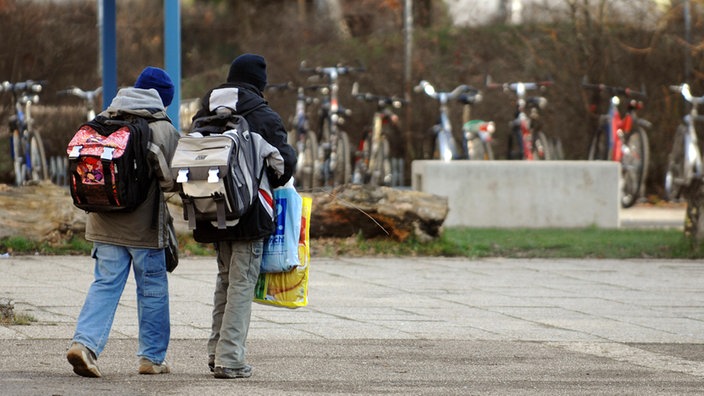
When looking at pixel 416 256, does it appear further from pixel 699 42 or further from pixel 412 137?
pixel 699 42

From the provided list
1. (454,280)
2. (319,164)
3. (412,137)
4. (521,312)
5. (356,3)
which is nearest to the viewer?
(521,312)

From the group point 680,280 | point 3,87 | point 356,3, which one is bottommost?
point 680,280

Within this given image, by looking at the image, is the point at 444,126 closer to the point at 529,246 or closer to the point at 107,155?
the point at 529,246

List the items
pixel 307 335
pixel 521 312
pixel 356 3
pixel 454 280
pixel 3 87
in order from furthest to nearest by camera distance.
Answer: pixel 356 3 → pixel 3 87 → pixel 454 280 → pixel 521 312 → pixel 307 335

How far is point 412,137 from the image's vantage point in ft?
64.6

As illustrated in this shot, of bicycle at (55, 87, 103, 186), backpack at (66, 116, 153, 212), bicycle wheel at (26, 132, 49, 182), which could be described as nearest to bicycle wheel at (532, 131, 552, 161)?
bicycle at (55, 87, 103, 186)

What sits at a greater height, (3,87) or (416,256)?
(3,87)

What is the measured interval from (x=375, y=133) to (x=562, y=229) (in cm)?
398

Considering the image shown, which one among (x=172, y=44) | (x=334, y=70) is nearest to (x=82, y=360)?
(x=172, y=44)

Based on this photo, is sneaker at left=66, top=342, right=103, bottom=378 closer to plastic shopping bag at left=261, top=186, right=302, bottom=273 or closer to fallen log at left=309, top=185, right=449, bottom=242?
plastic shopping bag at left=261, top=186, right=302, bottom=273

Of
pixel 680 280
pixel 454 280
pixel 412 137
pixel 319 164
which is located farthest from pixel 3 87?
pixel 680 280

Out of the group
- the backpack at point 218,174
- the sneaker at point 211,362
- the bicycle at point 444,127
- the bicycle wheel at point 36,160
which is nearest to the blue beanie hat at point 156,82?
the backpack at point 218,174

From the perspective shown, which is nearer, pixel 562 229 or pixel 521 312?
pixel 521 312

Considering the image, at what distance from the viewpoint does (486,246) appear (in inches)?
526
